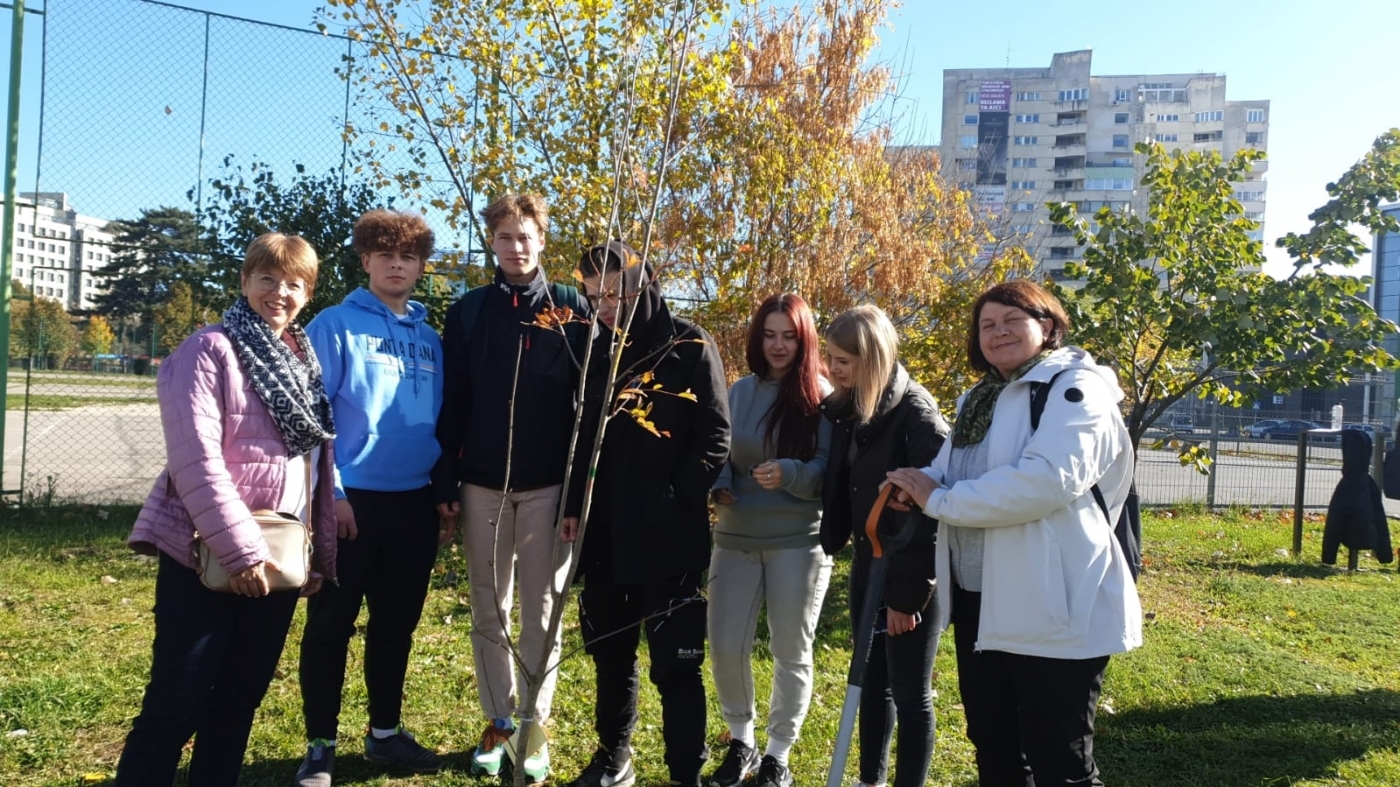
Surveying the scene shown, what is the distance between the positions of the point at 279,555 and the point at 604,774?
1440 mm

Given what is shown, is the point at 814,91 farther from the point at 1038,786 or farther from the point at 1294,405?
the point at 1294,405

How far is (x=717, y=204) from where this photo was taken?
249 inches

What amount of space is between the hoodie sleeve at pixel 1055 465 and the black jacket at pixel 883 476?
37 centimetres

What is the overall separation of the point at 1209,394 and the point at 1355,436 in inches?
101

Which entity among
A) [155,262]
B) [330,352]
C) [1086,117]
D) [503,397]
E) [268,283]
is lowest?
[503,397]

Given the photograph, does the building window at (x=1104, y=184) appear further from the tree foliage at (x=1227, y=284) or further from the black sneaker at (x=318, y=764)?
the black sneaker at (x=318, y=764)

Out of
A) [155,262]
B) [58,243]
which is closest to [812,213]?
[155,262]

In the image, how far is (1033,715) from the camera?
101 inches

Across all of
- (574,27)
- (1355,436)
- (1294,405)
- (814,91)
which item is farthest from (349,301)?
(1294,405)

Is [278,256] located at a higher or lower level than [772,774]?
higher

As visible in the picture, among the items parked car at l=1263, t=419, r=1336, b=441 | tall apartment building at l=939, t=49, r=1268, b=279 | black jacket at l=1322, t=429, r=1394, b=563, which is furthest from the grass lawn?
tall apartment building at l=939, t=49, r=1268, b=279

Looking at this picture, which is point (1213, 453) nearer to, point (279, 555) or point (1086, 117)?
point (279, 555)

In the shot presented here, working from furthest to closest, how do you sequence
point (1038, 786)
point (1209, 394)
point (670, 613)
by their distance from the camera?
point (1209, 394) → point (670, 613) → point (1038, 786)

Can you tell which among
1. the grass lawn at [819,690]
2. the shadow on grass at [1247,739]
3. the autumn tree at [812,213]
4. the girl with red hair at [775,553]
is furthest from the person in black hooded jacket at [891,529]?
the autumn tree at [812,213]
